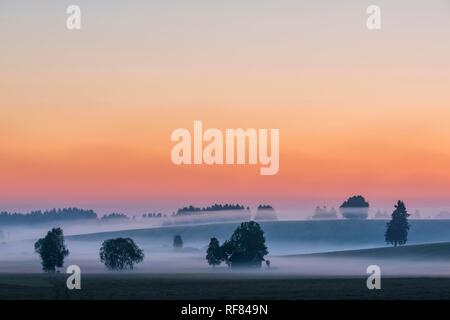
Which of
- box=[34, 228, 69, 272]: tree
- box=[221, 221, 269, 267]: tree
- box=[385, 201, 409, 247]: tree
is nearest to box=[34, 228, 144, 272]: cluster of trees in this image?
box=[34, 228, 69, 272]: tree

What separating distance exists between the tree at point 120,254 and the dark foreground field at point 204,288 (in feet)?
Result: 1.70

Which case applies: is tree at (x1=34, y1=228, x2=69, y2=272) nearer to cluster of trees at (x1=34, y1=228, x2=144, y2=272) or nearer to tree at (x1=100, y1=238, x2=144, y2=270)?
cluster of trees at (x1=34, y1=228, x2=144, y2=272)

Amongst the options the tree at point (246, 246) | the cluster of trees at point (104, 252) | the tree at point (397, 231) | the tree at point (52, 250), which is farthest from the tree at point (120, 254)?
the tree at point (397, 231)

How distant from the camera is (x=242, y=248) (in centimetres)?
2934

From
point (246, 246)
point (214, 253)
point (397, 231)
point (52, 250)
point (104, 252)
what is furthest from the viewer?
point (397, 231)

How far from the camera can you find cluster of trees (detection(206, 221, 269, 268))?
2825 centimetres

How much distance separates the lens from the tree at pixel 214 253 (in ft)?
94.0

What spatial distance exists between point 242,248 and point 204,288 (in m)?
2.50

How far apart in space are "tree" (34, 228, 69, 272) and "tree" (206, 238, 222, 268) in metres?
4.64

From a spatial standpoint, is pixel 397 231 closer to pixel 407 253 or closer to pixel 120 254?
pixel 407 253

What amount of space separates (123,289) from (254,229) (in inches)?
191

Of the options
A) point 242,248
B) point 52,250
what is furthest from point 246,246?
point 52,250
